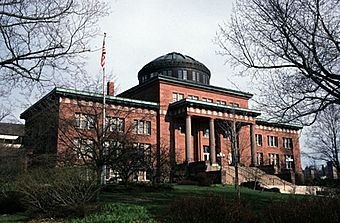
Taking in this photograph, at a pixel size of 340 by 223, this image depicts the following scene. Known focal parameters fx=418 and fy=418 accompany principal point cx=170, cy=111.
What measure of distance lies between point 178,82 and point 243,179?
15221 mm

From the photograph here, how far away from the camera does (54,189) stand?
55.4ft

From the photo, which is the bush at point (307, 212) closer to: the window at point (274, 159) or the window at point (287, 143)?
the window at point (274, 159)

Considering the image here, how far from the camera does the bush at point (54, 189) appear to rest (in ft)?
55.3

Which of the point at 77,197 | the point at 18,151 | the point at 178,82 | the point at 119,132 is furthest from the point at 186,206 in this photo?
the point at 178,82

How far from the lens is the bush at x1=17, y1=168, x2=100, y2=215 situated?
55.3ft

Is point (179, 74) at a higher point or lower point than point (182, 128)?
higher

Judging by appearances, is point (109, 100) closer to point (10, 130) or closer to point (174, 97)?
point (174, 97)

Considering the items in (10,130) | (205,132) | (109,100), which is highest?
(109,100)

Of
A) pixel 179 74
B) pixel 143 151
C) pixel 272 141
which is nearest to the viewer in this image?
pixel 143 151

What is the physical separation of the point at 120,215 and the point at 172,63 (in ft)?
137

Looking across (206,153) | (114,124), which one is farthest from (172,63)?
Result: (114,124)

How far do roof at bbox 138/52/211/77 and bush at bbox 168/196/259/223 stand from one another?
45960mm

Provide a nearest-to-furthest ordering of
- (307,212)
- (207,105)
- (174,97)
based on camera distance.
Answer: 1. (307,212)
2. (207,105)
3. (174,97)

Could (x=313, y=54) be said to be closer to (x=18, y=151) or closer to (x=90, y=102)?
(x=90, y=102)
